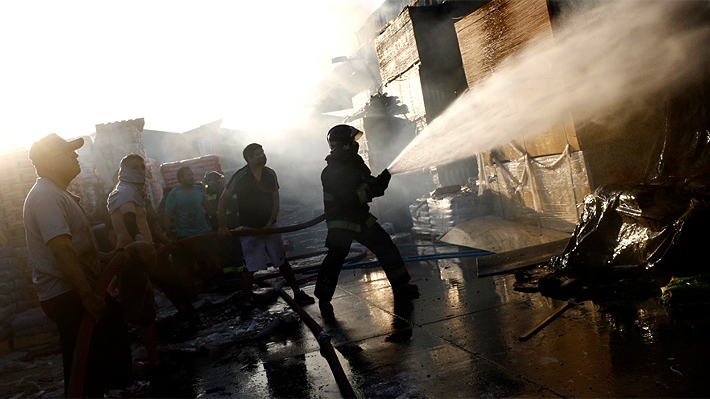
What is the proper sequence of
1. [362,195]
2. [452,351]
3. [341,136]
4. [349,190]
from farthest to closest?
[341,136], [349,190], [362,195], [452,351]

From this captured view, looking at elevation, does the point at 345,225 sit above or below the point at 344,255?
above

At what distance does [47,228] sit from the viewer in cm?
259

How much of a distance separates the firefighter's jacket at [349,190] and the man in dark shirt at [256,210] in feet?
2.69

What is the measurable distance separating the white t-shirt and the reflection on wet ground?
3.50 ft

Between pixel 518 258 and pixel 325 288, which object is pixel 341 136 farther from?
pixel 518 258

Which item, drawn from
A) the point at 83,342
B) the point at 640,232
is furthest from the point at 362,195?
the point at 83,342

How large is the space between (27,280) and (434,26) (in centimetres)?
851

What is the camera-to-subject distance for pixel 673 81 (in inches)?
179

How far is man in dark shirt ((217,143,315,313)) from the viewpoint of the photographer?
4867 mm

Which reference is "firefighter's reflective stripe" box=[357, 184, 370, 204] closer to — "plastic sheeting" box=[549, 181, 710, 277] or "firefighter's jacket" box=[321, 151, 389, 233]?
"firefighter's jacket" box=[321, 151, 389, 233]

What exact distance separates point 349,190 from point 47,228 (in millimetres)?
2551

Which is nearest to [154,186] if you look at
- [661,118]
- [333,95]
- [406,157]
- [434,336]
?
[406,157]

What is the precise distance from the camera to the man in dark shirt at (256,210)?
16.0 ft

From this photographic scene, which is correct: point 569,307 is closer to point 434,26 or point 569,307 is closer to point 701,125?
point 701,125
